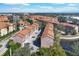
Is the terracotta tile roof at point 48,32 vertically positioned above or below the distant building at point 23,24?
below

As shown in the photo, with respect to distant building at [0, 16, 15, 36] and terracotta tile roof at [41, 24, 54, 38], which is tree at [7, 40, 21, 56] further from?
terracotta tile roof at [41, 24, 54, 38]

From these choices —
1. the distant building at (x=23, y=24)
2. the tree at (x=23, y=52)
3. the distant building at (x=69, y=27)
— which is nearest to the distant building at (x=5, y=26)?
the distant building at (x=23, y=24)

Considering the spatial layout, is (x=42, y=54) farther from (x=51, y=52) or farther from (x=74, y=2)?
(x=74, y=2)

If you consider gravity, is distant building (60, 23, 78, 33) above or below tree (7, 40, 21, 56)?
above

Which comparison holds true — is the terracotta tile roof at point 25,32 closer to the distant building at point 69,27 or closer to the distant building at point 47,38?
the distant building at point 47,38

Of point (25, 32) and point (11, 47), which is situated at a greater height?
point (25, 32)

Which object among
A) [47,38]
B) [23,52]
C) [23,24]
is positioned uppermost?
[23,24]

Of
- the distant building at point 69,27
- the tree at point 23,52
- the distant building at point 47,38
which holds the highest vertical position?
the distant building at point 69,27

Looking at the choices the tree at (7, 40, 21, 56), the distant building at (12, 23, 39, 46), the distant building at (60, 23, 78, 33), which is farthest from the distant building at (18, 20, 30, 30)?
the distant building at (60, 23, 78, 33)

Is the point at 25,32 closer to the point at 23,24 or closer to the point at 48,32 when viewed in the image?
the point at 23,24

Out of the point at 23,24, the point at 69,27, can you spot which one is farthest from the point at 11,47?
the point at 69,27

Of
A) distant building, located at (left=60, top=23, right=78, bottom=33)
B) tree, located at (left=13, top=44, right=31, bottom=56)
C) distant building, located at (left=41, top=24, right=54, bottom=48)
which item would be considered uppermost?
distant building, located at (left=60, top=23, right=78, bottom=33)
